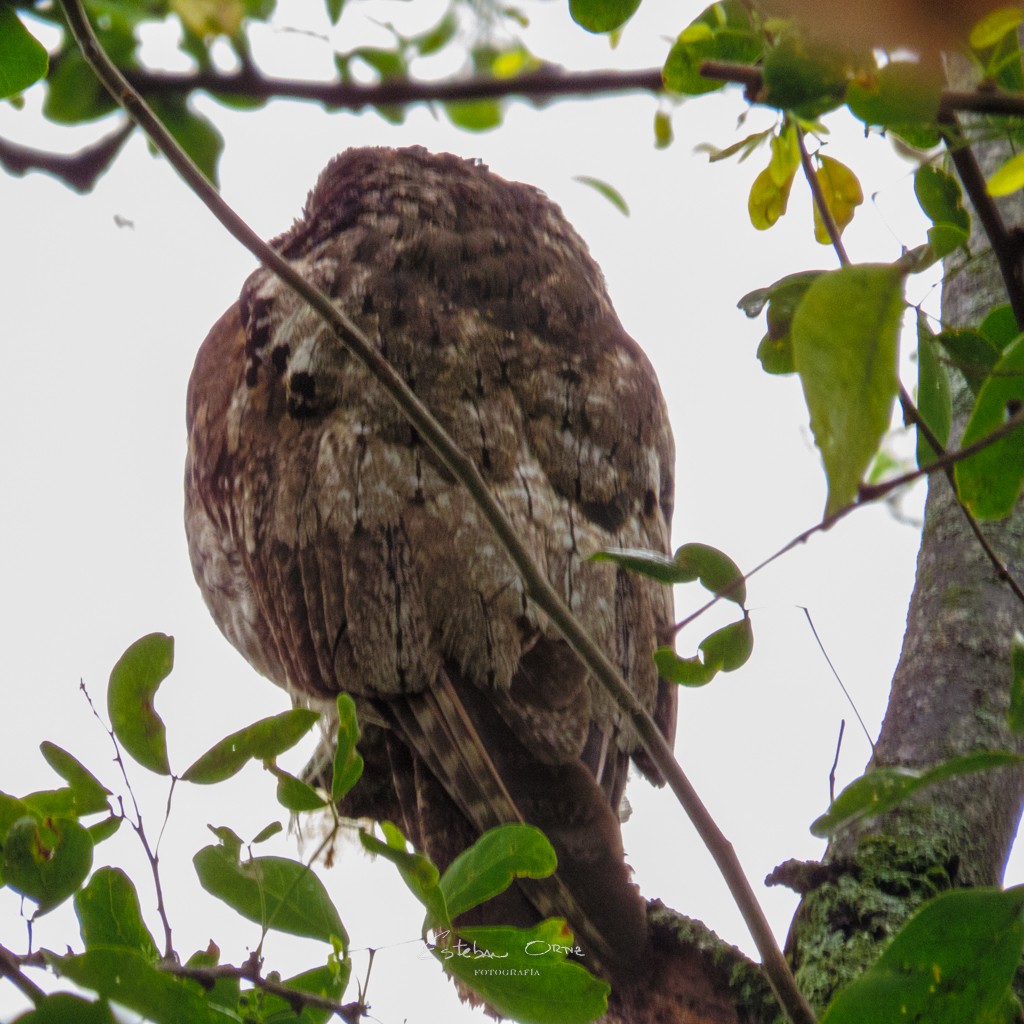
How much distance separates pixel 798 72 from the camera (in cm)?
89

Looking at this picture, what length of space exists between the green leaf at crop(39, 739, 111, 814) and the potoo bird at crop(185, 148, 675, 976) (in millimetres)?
924

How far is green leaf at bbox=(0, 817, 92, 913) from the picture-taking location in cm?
121

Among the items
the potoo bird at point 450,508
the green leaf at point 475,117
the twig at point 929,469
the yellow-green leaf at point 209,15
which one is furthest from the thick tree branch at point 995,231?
the green leaf at point 475,117

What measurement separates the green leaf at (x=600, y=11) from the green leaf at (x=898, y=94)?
14.0 inches

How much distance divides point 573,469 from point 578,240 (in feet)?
2.69

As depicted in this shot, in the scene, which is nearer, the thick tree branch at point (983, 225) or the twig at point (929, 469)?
the twig at point (929, 469)

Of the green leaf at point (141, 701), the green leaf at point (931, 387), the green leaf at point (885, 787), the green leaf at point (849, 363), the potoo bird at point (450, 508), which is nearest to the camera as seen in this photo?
the green leaf at point (849, 363)

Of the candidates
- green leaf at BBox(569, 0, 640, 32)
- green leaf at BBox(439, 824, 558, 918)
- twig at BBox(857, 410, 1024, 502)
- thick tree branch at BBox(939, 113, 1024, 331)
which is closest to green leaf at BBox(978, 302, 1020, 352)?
thick tree branch at BBox(939, 113, 1024, 331)

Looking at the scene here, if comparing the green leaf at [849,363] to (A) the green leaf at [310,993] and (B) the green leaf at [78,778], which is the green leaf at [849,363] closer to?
(A) the green leaf at [310,993]

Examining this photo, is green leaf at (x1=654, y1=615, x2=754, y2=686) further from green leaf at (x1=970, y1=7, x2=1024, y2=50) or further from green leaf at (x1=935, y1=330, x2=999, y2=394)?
green leaf at (x1=970, y1=7, x2=1024, y2=50)

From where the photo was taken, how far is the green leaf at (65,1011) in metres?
0.93

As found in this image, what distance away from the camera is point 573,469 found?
259 cm

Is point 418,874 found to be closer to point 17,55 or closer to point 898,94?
point 898,94

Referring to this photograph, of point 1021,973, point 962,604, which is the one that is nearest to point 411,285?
point 962,604
